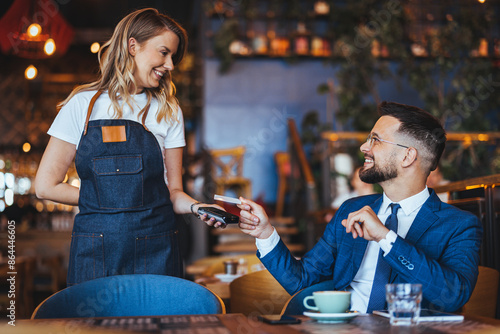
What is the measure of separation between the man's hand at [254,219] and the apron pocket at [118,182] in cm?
38

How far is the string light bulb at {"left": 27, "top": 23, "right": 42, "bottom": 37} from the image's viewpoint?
5.13m

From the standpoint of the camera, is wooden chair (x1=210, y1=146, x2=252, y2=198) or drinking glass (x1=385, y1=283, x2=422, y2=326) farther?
wooden chair (x1=210, y1=146, x2=252, y2=198)

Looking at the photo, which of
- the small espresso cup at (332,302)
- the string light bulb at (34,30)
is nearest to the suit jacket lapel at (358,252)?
the small espresso cup at (332,302)

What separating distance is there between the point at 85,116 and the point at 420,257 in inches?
46.8

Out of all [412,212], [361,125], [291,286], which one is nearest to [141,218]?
[291,286]

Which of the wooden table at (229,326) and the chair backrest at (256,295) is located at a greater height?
the wooden table at (229,326)

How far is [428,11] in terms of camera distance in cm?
920

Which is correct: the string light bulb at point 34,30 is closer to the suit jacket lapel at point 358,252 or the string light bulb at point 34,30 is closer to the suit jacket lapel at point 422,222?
the suit jacket lapel at point 358,252

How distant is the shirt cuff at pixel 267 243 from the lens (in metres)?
1.85

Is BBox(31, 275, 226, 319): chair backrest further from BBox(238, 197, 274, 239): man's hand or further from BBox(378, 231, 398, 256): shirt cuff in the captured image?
BBox(378, 231, 398, 256): shirt cuff

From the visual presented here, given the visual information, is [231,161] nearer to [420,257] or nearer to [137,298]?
[137,298]

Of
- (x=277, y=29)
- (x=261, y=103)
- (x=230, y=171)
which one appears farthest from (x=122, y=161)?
(x=277, y=29)

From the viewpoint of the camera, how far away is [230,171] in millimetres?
8883

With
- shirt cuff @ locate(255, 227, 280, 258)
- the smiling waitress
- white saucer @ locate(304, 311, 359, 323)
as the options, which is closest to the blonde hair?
the smiling waitress
